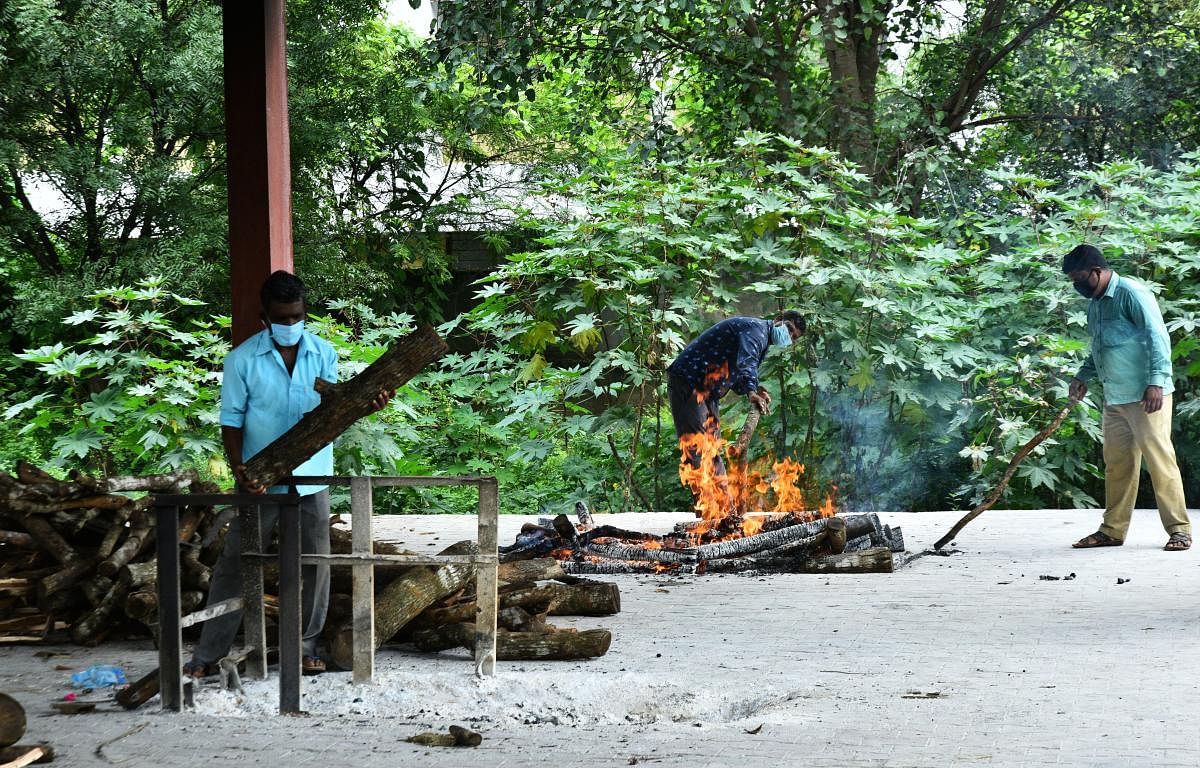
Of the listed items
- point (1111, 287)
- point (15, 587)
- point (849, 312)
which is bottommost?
point (15, 587)

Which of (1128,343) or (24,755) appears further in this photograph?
(1128,343)

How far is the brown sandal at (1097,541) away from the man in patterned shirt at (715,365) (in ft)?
7.87

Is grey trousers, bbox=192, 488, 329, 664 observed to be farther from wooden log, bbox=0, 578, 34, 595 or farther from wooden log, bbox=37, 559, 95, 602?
wooden log, bbox=0, 578, 34, 595

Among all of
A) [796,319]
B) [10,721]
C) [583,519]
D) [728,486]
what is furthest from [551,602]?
[796,319]

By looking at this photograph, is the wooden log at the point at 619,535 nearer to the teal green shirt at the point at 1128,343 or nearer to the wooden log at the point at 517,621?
the wooden log at the point at 517,621

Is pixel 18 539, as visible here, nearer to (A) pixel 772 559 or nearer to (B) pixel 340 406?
(B) pixel 340 406

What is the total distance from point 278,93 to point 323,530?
8.00 ft

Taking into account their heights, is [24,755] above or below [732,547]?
below

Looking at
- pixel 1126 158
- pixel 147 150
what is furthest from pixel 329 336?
pixel 1126 158

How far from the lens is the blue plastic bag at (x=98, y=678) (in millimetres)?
4852

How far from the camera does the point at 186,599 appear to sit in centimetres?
578

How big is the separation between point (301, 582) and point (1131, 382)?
5.54m

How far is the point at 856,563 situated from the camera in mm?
7715

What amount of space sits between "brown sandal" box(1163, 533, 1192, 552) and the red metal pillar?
236 inches
